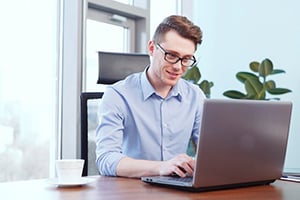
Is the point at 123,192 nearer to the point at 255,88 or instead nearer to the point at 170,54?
the point at 170,54

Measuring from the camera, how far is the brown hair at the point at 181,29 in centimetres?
168

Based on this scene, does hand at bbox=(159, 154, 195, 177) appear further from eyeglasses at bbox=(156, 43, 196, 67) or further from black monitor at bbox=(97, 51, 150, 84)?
black monitor at bbox=(97, 51, 150, 84)

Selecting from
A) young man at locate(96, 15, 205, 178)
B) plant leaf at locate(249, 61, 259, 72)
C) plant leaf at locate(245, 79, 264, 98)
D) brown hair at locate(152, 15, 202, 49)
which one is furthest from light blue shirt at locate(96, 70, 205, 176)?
plant leaf at locate(249, 61, 259, 72)

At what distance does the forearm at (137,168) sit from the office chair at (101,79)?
0.52 meters

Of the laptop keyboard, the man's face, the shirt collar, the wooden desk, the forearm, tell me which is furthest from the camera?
the shirt collar

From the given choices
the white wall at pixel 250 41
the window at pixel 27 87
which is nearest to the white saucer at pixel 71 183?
the window at pixel 27 87

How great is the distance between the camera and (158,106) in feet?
5.86

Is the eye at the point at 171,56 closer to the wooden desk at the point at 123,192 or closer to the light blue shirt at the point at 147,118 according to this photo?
the light blue shirt at the point at 147,118

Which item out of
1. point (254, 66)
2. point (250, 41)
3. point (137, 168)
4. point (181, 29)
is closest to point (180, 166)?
point (137, 168)

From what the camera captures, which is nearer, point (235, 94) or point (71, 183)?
point (71, 183)

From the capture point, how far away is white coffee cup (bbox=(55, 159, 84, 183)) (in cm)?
123

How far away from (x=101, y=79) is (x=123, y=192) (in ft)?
3.23

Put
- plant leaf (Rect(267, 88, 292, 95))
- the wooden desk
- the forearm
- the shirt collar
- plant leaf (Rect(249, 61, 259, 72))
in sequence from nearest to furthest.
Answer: the wooden desk
the forearm
the shirt collar
plant leaf (Rect(267, 88, 292, 95))
plant leaf (Rect(249, 61, 259, 72))

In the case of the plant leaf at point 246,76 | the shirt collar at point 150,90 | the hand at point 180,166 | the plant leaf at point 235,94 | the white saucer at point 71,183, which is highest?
the plant leaf at point 246,76
